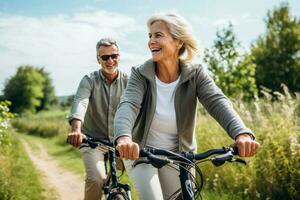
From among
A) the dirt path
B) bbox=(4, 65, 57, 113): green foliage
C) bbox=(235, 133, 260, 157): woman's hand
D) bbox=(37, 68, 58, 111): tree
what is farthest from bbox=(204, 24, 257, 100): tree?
bbox=(37, 68, 58, 111): tree

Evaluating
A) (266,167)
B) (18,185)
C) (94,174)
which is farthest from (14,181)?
(266,167)

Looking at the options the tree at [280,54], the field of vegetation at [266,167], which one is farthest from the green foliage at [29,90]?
the field of vegetation at [266,167]

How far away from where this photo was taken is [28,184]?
34.9 feet

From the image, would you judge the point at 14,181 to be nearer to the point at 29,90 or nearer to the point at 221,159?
the point at 221,159

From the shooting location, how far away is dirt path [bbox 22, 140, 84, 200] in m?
10.0

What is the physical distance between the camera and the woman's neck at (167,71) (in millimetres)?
3566

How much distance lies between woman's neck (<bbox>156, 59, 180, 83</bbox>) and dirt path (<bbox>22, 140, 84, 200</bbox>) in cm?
650

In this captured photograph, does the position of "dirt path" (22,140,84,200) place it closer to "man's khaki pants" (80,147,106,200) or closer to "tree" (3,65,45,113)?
"man's khaki pants" (80,147,106,200)

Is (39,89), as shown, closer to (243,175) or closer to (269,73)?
(269,73)

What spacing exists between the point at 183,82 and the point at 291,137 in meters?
3.12

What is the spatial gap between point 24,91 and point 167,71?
8419 cm

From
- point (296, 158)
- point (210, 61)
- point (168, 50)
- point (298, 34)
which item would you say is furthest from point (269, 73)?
point (168, 50)

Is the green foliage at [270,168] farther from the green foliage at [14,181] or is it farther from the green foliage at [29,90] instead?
the green foliage at [29,90]

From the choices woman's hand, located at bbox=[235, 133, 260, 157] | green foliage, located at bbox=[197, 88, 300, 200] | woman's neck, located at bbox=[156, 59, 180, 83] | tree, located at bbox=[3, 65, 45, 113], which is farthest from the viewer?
tree, located at bbox=[3, 65, 45, 113]
